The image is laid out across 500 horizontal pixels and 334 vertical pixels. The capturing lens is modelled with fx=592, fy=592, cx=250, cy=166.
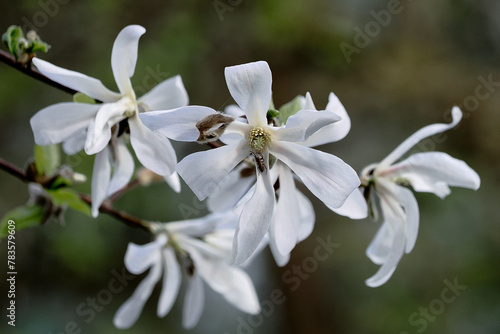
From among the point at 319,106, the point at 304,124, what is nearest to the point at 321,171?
the point at 304,124

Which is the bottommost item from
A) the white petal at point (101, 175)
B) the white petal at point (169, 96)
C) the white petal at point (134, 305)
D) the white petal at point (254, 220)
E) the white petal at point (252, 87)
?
the white petal at point (134, 305)

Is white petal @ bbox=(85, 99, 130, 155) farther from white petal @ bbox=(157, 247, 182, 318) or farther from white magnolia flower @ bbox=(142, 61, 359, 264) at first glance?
white petal @ bbox=(157, 247, 182, 318)

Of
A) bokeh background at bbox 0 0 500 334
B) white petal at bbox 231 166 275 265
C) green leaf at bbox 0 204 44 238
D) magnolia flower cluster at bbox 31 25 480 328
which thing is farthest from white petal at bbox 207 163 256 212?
bokeh background at bbox 0 0 500 334

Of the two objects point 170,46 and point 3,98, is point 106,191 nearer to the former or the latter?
point 170,46

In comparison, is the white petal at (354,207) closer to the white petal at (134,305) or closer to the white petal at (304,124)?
the white petal at (304,124)

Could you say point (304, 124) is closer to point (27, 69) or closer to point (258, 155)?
point (258, 155)

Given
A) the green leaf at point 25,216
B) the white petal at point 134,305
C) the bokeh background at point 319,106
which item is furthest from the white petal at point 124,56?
the bokeh background at point 319,106
